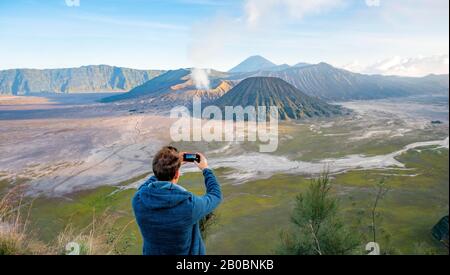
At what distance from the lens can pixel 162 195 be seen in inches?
93.1

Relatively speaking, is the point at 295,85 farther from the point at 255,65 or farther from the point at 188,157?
the point at 188,157

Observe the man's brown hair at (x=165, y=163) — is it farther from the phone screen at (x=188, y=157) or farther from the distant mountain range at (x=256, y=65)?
the distant mountain range at (x=256, y=65)

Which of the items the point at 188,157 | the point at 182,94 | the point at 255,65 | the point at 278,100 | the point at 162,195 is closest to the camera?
the point at 162,195

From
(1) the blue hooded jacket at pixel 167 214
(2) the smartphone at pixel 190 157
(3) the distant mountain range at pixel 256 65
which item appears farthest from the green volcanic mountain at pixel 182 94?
(1) the blue hooded jacket at pixel 167 214

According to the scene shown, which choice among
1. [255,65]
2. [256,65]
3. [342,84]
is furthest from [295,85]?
[255,65]

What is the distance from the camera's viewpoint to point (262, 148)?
45500mm

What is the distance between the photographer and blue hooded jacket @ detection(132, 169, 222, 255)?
2377 millimetres

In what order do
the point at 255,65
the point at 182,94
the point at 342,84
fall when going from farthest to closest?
the point at 255,65, the point at 342,84, the point at 182,94

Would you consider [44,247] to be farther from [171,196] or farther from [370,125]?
[370,125]

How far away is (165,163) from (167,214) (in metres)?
0.36

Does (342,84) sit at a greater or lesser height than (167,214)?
greater

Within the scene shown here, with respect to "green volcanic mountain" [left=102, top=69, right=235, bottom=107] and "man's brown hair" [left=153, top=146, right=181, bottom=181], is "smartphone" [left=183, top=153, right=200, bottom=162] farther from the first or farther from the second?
"green volcanic mountain" [left=102, top=69, right=235, bottom=107]

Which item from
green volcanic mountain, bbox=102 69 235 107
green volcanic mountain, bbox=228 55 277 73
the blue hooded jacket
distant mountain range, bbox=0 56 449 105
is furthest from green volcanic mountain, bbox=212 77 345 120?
the blue hooded jacket

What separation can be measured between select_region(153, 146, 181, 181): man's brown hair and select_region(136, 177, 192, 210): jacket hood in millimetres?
59
